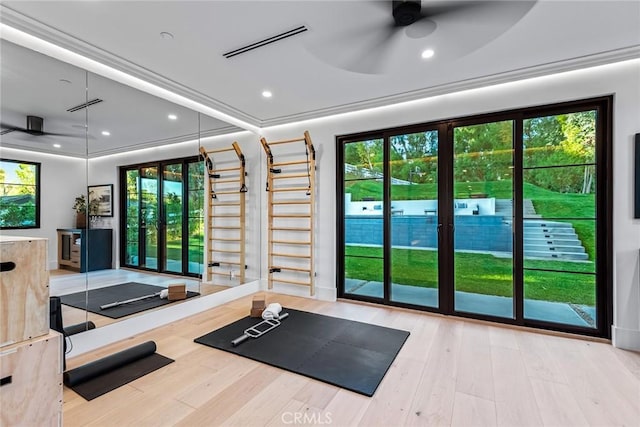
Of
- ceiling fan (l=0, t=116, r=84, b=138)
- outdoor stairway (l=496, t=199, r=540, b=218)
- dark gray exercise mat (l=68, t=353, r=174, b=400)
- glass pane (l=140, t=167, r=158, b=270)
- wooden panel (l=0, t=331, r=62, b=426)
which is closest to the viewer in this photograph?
wooden panel (l=0, t=331, r=62, b=426)

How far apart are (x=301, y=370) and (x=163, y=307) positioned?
6.39 feet

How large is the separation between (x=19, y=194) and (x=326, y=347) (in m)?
2.92

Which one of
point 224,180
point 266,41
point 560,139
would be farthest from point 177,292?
point 560,139

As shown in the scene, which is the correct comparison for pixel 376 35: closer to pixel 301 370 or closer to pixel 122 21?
pixel 122 21

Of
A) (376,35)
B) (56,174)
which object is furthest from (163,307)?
(376,35)

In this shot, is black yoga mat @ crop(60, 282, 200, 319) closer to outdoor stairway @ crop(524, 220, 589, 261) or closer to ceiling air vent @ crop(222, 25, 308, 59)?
ceiling air vent @ crop(222, 25, 308, 59)

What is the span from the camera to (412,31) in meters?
1.94

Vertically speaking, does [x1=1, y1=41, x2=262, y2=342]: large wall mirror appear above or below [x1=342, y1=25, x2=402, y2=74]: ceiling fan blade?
below

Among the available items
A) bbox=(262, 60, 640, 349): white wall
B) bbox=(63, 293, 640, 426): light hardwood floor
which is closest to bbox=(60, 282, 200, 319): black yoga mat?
bbox=(63, 293, 640, 426): light hardwood floor

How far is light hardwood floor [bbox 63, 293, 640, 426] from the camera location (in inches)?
70.5

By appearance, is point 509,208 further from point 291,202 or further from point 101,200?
point 101,200

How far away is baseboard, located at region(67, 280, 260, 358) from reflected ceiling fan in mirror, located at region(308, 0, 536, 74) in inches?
124

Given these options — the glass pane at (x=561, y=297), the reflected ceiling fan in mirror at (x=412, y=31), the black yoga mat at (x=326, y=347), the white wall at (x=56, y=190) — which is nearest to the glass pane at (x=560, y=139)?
the glass pane at (x=561, y=297)

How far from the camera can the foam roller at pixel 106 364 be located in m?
2.10
